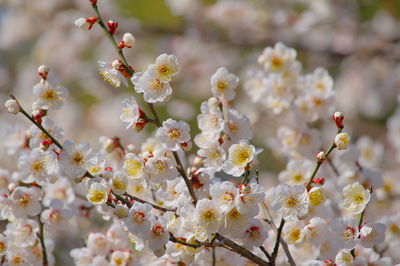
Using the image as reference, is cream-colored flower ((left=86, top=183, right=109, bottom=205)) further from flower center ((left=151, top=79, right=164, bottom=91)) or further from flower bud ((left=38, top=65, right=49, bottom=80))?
flower bud ((left=38, top=65, right=49, bottom=80))

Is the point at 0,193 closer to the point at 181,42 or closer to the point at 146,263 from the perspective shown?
the point at 146,263

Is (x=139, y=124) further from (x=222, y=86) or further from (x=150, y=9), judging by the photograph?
(x=150, y=9)

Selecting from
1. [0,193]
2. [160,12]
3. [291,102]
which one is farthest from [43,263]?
[160,12]

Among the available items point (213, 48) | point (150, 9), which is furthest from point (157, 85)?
point (150, 9)

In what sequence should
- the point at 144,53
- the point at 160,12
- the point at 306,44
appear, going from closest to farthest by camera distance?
the point at 306,44 → the point at 144,53 → the point at 160,12

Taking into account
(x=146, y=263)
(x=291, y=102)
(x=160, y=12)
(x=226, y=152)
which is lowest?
(x=146, y=263)

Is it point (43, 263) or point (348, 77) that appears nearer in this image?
point (43, 263)

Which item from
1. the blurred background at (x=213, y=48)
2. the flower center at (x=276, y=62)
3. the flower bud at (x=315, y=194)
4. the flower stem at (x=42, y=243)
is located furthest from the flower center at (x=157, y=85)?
the blurred background at (x=213, y=48)

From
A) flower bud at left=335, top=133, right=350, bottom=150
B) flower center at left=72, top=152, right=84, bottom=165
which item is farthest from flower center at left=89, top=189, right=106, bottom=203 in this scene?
flower bud at left=335, top=133, right=350, bottom=150
